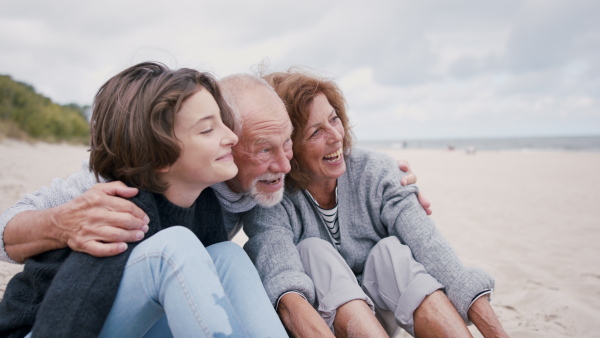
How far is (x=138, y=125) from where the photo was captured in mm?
1517

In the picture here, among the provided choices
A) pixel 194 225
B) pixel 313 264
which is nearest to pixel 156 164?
pixel 194 225

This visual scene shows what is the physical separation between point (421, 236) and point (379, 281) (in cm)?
34

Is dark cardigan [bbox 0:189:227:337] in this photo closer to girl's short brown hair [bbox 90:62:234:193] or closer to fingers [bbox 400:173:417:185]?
girl's short brown hair [bbox 90:62:234:193]

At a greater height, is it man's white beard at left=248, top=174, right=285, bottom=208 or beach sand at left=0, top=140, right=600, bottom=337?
man's white beard at left=248, top=174, right=285, bottom=208

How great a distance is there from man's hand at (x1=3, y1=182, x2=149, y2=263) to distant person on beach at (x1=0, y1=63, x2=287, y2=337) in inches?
1.5

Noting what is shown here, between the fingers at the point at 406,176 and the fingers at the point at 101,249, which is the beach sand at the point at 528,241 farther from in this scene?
the fingers at the point at 101,249

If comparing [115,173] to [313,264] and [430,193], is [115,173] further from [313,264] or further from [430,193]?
[430,193]

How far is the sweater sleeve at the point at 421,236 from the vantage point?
1943mm

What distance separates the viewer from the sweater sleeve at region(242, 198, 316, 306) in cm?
189

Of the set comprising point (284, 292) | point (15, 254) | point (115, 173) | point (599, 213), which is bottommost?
point (599, 213)

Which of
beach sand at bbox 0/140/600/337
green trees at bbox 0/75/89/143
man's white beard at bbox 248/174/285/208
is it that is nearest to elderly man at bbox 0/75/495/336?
man's white beard at bbox 248/174/285/208

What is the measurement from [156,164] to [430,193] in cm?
832

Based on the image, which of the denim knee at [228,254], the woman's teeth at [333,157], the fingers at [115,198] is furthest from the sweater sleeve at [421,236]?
the fingers at [115,198]

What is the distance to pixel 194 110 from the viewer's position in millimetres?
1621
